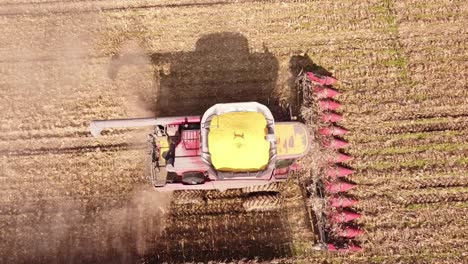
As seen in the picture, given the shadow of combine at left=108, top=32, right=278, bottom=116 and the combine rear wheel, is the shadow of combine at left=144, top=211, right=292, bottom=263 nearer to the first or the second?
the combine rear wheel

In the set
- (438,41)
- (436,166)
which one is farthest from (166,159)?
(438,41)

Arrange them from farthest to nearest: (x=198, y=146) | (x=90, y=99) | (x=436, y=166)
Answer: (x=90, y=99) < (x=436, y=166) < (x=198, y=146)

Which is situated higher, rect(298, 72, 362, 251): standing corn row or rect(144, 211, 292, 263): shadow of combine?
rect(298, 72, 362, 251): standing corn row

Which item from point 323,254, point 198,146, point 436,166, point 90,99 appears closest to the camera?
point 198,146

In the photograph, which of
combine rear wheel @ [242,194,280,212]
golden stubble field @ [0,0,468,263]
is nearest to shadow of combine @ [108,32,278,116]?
golden stubble field @ [0,0,468,263]

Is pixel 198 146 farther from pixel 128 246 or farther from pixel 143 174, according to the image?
pixel 128 246

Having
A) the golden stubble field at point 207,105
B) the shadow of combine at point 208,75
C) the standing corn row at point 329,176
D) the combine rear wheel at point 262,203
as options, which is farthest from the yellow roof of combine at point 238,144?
the shadow of combine at point 208,75
